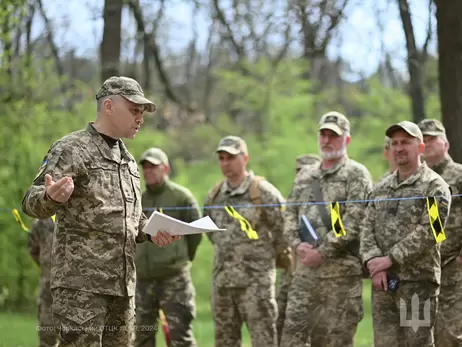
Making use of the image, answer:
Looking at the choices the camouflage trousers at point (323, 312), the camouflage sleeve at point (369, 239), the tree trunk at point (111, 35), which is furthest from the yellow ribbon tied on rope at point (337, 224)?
the tree trunk at point (111, 35)

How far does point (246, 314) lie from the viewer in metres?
9.34

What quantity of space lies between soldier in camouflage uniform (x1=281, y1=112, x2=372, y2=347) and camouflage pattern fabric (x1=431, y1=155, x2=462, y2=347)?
81cm

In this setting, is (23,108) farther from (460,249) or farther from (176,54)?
(176,54)

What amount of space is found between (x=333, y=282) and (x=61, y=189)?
141 inches

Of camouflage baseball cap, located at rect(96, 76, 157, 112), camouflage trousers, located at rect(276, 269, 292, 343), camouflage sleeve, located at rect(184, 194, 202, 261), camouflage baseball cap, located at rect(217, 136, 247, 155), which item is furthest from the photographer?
camouflage trousers, located at rect(276, 269, 292, 343)

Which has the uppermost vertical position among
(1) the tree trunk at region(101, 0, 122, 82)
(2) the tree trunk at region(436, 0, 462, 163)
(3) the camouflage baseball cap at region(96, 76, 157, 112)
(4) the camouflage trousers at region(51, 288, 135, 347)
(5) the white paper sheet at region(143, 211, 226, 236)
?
(1) the tree trunk at region(101, 0, 122, 82)

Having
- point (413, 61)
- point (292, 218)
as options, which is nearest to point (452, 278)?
point (292, 218)

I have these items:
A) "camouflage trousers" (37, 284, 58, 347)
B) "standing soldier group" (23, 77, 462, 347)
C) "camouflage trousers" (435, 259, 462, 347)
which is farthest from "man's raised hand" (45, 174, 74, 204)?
"camouflage trousers" (37, 284, 58, 347)

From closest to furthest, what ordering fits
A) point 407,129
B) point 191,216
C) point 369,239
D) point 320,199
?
point 407,129, point 369,239, point 320,199, point 191,216

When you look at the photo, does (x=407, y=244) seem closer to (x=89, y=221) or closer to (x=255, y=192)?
(x=255, y=192)

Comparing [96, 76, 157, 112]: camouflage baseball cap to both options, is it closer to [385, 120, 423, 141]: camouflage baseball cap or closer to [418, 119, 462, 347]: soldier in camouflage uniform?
[385, 120, 423, 141]: camouflage baseball cap

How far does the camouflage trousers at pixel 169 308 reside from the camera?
32.0 feet

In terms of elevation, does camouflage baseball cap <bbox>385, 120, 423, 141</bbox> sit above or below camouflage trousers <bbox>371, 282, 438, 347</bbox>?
above

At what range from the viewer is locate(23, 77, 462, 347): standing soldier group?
6059 millimetres
